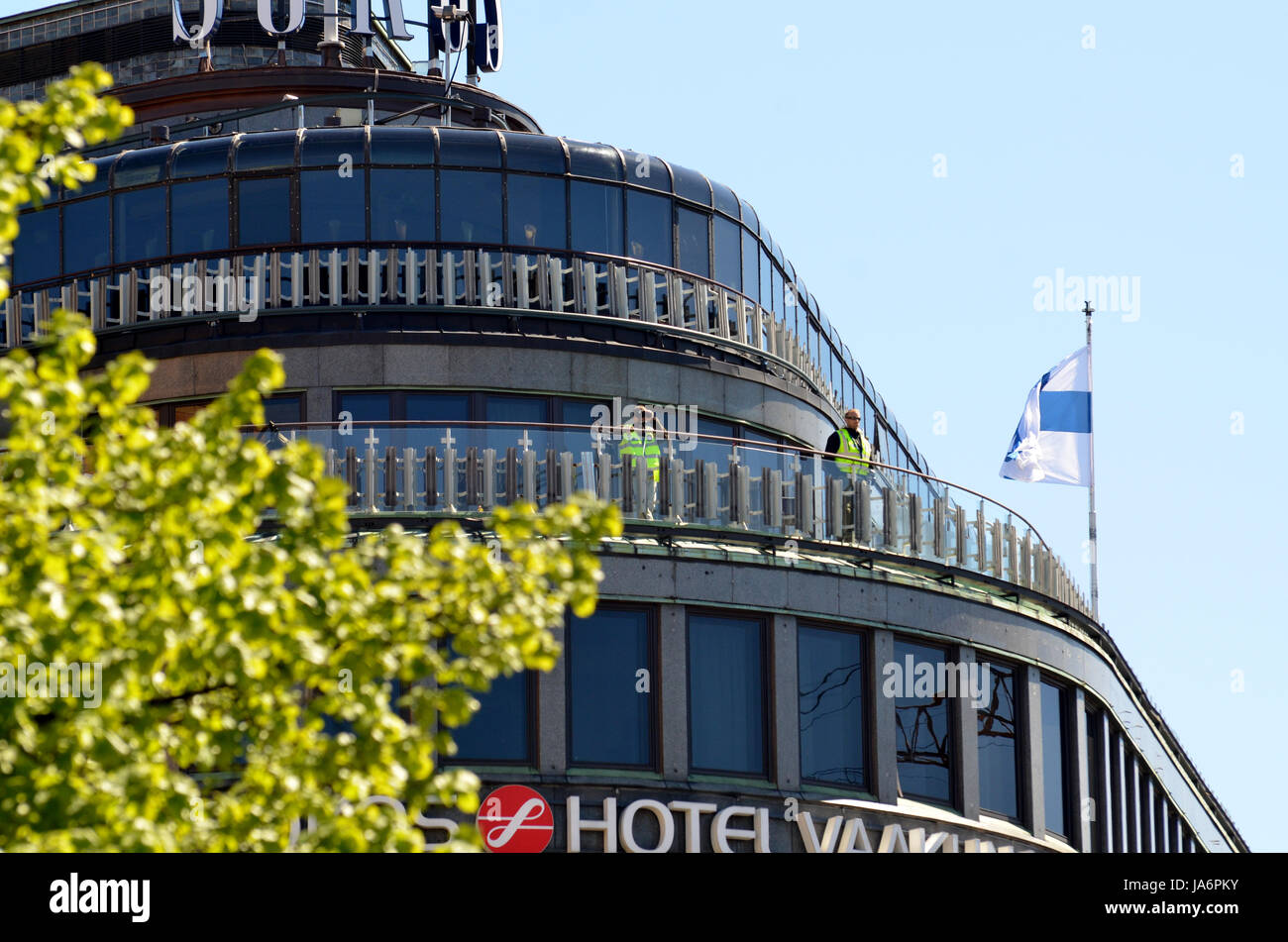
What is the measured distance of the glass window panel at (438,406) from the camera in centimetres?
3698

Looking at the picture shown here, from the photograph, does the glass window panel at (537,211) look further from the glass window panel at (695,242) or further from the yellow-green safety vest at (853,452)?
the yellow-green safety vest at (853,452)

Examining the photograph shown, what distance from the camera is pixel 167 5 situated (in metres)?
67.6

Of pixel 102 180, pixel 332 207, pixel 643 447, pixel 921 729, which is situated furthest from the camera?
pixel 102 180

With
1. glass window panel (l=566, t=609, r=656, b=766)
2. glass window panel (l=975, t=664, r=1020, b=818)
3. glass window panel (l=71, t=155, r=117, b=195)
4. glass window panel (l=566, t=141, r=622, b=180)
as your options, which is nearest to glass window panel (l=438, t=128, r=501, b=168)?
glass window panel (l=566, t=141, r=622, b=180)

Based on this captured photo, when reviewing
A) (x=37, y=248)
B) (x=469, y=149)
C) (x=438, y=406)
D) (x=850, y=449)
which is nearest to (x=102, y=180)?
(x=37, y=248)

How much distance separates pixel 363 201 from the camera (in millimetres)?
38719

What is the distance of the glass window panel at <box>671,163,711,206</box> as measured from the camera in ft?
134

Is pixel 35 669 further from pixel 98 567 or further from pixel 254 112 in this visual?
pixel 254 112

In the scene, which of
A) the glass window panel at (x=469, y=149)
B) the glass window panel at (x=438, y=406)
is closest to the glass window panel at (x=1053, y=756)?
the glass window panel at (x=438, y=406)

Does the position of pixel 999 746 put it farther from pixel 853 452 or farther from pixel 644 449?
pixel 644 449

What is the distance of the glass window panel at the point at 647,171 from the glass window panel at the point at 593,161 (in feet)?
0.69

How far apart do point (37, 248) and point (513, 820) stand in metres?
15.3
